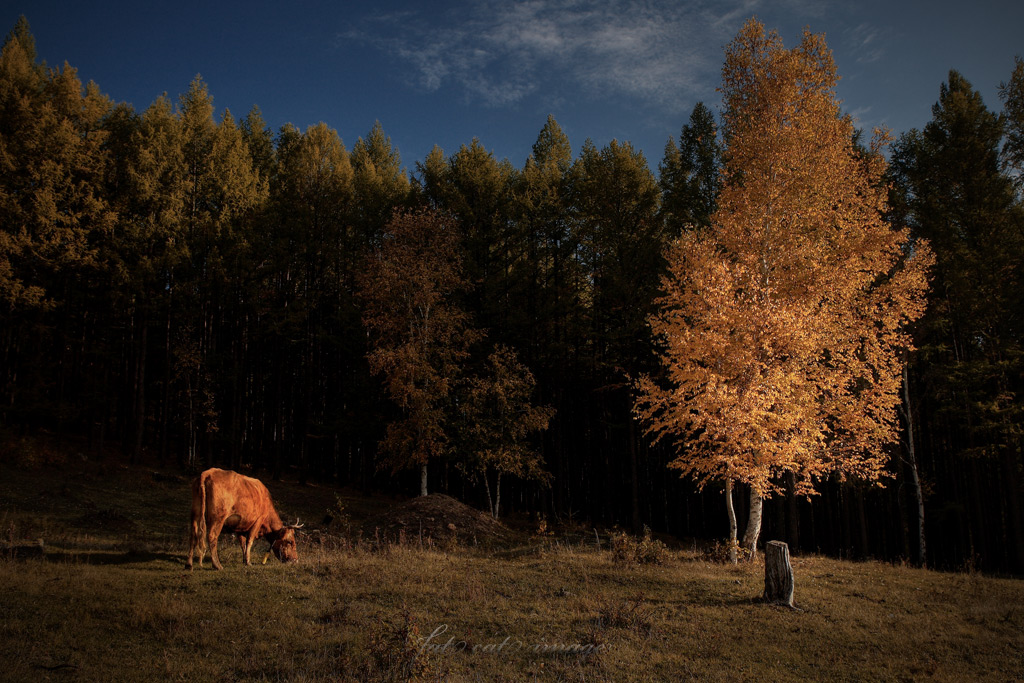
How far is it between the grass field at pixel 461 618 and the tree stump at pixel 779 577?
1.01 feet

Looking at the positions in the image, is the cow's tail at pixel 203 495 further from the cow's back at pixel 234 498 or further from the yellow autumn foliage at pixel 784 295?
the yellow autumn foliage at pixel 784 295

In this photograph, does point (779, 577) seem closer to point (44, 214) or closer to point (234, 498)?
point (234, 498)

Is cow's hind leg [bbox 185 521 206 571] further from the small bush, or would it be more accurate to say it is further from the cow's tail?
the small bush

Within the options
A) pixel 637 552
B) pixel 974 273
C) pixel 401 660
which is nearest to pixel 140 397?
pixel 637 552

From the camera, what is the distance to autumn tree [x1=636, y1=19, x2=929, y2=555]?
46.4 feet

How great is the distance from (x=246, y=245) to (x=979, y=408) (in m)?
31.2

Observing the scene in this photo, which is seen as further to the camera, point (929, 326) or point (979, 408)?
point (929, 326)

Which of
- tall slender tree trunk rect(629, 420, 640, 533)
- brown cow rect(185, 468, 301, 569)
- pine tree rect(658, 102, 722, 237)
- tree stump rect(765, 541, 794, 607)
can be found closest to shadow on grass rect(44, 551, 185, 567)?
brown cow rect(185, 468, 301, 569)

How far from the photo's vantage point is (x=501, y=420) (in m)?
24.5

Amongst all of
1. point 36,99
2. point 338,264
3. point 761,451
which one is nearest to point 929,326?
point 761,451

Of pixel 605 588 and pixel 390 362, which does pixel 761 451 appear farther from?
pixel 390 362

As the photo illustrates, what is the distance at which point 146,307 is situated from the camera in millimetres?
25531

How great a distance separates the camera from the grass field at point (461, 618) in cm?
739

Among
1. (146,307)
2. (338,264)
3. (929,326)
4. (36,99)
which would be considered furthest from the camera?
(338,264)
